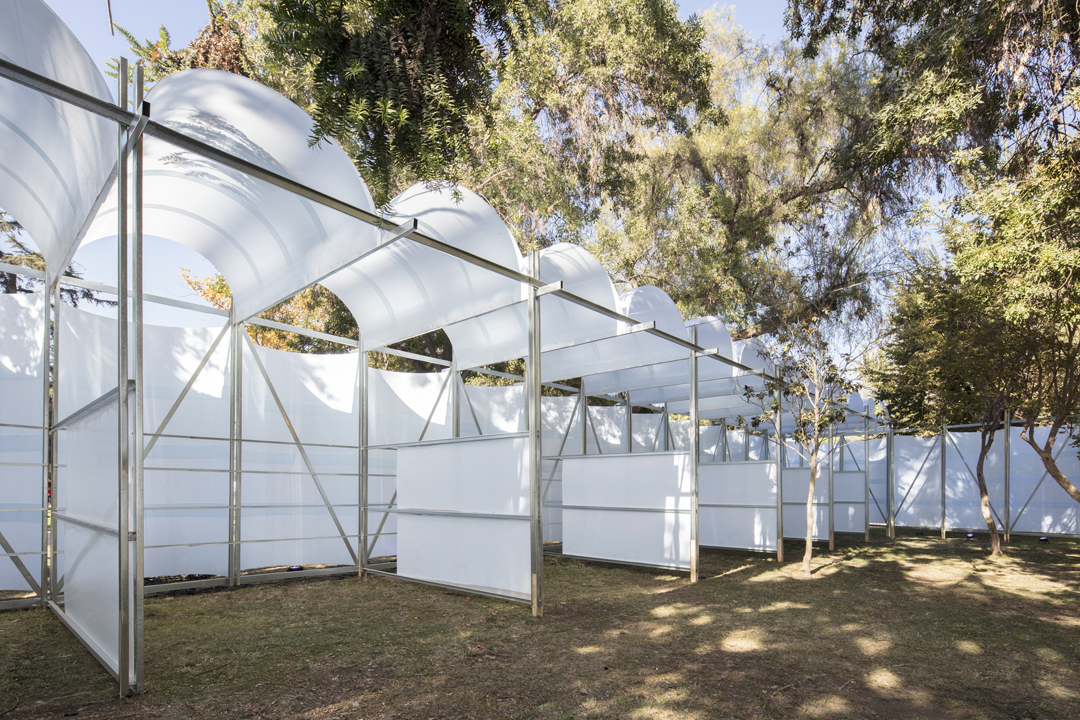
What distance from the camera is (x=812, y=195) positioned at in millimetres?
12914

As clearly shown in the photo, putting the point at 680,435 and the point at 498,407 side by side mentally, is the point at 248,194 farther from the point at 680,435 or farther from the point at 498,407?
the point at 680,435

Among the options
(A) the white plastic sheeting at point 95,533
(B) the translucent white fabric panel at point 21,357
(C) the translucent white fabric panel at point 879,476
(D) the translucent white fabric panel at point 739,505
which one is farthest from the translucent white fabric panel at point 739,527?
(B) the translucent white fabric panel at point 21,357

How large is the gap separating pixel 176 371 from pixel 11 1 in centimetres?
430

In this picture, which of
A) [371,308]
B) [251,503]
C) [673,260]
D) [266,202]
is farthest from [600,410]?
[266,202]

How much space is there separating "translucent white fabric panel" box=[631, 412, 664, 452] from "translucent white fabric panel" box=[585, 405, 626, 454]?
96 cm

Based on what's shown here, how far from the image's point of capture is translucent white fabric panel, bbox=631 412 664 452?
1376cm

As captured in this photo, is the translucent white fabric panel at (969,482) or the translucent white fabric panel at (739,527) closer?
the translucent white fabric panel at (739,527)

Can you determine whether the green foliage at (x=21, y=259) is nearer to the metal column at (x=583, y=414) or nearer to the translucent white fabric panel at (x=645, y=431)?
the metal column at (x=583, y=414)

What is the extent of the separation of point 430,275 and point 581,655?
13.9ft

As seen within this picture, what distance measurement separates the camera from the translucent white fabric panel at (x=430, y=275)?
6.36m

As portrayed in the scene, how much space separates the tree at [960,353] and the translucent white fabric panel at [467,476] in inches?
204

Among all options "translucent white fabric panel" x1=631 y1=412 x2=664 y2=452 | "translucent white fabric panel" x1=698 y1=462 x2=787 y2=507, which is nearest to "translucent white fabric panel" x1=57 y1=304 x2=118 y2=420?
"translucent white fabric panel" x1=698 y1=462 x2=787 y2=507

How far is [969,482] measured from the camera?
15.0 meters

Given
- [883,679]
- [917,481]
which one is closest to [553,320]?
[883,679]
